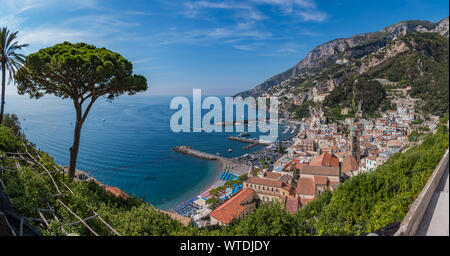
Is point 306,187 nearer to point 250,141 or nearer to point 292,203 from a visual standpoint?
point 292,203

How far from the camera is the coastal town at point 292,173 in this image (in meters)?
14.4

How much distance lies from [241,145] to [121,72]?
3735 centimetres

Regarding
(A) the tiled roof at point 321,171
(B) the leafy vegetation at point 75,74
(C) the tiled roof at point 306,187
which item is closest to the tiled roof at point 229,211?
(C) the tiled roof at point 306,187

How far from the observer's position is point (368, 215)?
5047mm

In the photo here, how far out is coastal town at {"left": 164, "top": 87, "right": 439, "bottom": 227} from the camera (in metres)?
14.4

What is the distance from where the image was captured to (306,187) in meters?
15.9

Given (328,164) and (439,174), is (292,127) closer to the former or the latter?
(328,164)

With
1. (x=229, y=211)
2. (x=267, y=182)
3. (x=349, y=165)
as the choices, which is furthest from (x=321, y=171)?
(x=229, y=211)

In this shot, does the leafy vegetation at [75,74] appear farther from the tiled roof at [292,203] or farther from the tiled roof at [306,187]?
the tiled roof at [306,187]

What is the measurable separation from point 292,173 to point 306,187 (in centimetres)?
311

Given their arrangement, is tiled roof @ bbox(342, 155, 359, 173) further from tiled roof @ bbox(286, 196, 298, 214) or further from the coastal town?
tiled roof @ bbox(286, 196, 298, 214)
